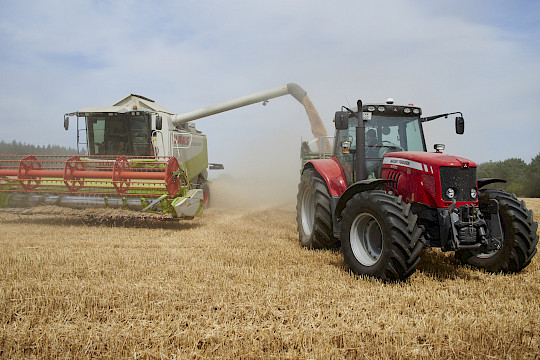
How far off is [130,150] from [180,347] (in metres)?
7.85

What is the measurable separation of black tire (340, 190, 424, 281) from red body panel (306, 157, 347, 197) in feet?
2.95

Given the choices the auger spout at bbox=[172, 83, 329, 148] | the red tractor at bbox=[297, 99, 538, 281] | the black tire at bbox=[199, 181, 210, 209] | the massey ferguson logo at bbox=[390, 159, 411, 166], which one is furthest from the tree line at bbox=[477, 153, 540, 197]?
the massey ferguson logo at bbox=[390, 159, 411, 166]

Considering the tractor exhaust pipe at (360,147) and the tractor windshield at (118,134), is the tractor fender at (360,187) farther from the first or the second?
the tractor windshield at (118,134)

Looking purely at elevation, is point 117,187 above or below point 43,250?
above

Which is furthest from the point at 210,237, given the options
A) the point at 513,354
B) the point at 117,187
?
the point at 513,354

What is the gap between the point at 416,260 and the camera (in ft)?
13.1

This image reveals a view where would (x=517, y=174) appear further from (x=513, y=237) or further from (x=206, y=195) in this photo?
(x=513, y=237)

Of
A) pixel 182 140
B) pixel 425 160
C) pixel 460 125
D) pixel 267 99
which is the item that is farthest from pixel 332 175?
pixel 267 99

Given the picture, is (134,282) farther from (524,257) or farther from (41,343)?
(524,257)

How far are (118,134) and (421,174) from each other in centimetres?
755

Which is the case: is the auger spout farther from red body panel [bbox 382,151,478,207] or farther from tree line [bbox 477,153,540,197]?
tree line [bbox 477,153,540,197]

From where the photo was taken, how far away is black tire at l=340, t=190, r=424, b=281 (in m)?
3.95

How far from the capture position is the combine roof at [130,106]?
32.1 ft

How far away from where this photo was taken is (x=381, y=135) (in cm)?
547
